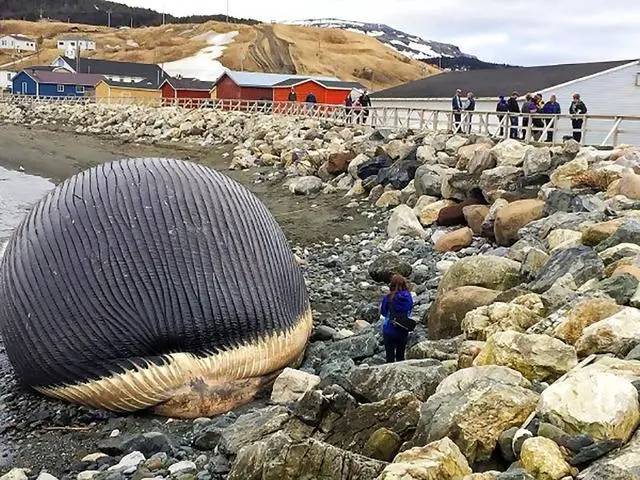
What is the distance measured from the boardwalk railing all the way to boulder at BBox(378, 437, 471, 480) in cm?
1578

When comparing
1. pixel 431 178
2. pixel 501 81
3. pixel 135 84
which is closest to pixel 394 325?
pixel 431 178

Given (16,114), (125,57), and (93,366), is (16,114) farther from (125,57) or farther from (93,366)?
(93,366)

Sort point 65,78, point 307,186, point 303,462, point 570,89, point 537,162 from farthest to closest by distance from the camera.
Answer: point 65,78
point 570,89
point 307,186
point 537,162
point 303,462

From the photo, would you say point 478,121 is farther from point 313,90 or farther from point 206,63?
point 206,63

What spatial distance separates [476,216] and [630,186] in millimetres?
3171

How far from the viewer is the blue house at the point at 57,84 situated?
89250 mm

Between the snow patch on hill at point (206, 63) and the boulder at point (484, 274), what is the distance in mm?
94724

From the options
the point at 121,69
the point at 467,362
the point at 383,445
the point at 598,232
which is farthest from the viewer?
the point at 121,69

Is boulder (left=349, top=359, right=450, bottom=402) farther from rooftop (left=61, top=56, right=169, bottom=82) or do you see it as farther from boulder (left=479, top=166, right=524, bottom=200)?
rooftop (left=61, top=56, right=169, bottom=82)

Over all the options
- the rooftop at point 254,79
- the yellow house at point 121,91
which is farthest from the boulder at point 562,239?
the yellow house at point 121,91

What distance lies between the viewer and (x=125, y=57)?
129 metres

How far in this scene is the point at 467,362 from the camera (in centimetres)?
752

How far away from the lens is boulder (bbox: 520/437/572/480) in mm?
5129

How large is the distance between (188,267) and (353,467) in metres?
3.96
